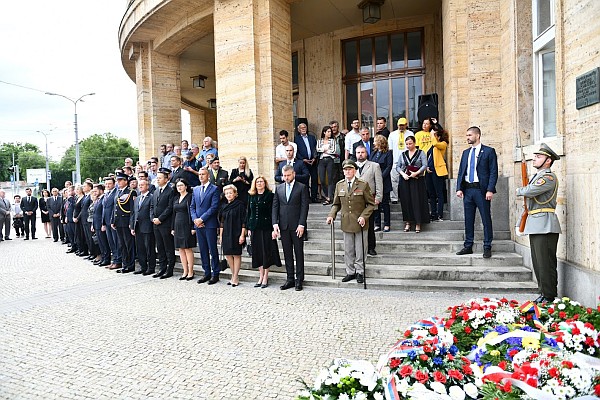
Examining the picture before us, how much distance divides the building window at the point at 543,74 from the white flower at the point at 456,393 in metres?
5.76

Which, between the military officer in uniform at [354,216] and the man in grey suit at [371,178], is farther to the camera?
the man in grey suit at [371,178]

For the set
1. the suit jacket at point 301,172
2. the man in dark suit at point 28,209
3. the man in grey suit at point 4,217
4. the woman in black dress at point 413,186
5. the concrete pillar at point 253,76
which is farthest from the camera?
the man in dark suit at point 28,209

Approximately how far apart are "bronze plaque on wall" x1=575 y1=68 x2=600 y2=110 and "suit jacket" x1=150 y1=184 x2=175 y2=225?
22.5 ft

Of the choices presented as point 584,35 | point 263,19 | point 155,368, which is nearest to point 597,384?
point 155,368

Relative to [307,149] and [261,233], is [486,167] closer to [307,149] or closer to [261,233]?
[261,233]

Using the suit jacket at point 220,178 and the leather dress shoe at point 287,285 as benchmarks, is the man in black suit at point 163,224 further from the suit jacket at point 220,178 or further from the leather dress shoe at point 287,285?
the leather dress shoe at point 287,285

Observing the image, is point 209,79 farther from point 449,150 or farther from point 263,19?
point 449,150

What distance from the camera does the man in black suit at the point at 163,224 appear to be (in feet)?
28.6

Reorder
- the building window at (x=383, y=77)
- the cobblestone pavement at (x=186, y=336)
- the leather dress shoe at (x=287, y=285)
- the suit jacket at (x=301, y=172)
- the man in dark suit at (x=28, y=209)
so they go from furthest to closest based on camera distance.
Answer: the man in dark suit at (x=28, y=209)
the building window at (x=383, y=77)
the suit jacket at (x=301, y=172)
the leather dress shoe at (x=287, y=285)
the cobblestone pavement at (x=186, y=336)

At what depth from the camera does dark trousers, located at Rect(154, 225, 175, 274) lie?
8.77 meters

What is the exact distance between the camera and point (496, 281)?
6.58 meters

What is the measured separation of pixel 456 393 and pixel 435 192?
689 cm

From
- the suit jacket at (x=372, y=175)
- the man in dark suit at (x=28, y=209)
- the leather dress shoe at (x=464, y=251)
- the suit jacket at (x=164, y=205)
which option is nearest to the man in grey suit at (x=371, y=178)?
the suit jacket at (x=372, y=175)

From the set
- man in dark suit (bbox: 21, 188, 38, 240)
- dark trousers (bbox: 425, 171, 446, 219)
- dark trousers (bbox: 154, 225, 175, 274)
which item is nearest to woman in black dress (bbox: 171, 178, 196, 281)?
dark trousers (bbox: 154, 225, 175, 274)
